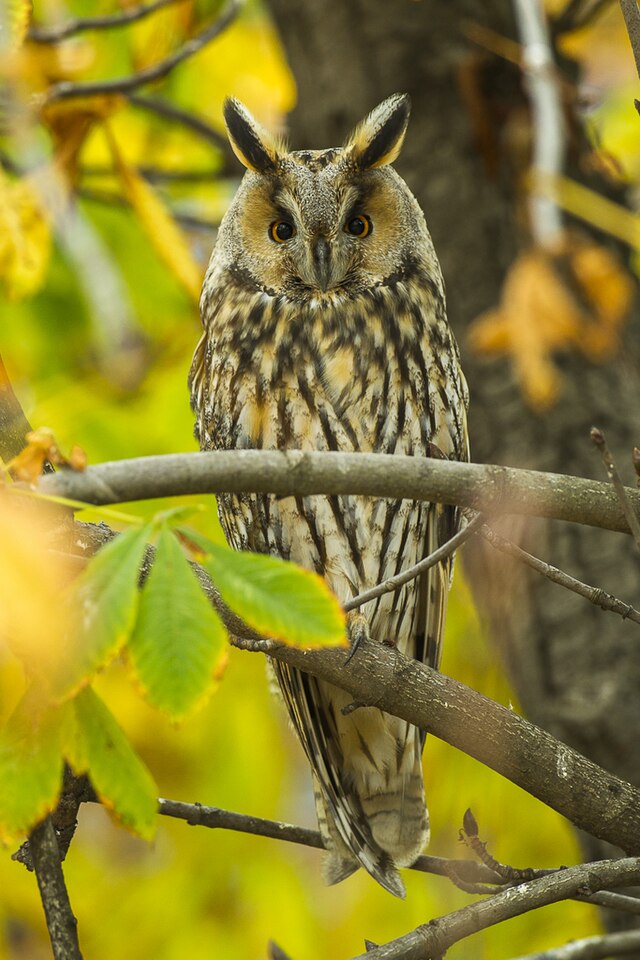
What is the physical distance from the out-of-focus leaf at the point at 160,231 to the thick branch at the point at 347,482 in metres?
1.61

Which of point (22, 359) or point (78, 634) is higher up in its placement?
point (22, 359)

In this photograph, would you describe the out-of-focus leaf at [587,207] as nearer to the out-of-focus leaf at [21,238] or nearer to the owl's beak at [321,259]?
the owl's beak at [321,259]

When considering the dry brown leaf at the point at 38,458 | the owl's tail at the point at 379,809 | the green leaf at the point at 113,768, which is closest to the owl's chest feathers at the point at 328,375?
the owl's tail at the point at 379,809

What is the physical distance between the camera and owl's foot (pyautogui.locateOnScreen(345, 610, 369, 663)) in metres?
2.02

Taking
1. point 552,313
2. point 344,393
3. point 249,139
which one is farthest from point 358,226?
point 552,313

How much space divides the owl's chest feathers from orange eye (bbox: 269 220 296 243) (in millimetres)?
150

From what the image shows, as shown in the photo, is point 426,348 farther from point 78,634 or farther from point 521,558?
point 78,634

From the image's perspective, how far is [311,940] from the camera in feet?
11.2

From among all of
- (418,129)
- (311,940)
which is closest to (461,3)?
(418,129)

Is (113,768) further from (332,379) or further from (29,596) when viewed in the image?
(332,379)

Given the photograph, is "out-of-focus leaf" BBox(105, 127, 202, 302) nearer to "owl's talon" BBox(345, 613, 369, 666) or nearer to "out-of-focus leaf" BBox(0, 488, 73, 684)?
"owl's talon" BBox(345, 613, 369, 666)

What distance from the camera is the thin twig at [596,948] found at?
6.82ft

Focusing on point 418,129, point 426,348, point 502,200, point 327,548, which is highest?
point 418,129

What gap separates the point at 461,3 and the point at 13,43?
185 centimetres
